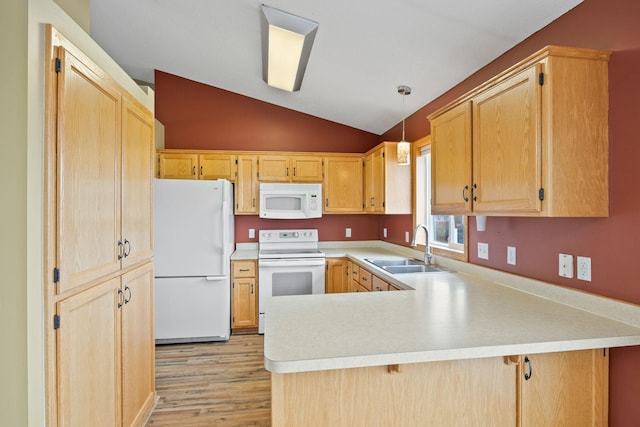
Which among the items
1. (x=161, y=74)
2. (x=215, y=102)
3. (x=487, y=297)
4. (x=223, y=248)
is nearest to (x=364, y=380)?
(x=487, y=297)

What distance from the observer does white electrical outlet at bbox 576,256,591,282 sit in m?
1.46

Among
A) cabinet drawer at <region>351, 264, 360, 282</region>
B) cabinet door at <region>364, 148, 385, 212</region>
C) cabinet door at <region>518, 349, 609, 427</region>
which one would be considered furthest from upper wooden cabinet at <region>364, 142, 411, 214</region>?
cabinet door at <region>518, 349, 609, 427</region>

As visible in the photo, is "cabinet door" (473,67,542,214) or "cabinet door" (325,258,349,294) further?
"cabinet door" (325,258,349,294)

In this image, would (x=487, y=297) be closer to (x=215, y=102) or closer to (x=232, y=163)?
(x=232, y=163)

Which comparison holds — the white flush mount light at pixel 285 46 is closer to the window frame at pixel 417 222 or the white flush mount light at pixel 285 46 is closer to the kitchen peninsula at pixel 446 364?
the window frame at pixel 417 222

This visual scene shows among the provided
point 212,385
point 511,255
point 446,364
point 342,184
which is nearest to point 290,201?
point 342,184

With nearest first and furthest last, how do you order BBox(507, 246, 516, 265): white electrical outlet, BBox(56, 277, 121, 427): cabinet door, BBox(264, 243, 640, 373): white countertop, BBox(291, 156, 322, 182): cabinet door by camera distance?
BBox(264, 243, 640, 373): white countertop, BBox(56, 277, 121, 427): cabinet door, BBox(507, 246, 516, 265): white electrical outlet, BBox(291, 156, 322, 182): cabinet door

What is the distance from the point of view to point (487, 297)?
5.74ft

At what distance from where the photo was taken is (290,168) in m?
3.91

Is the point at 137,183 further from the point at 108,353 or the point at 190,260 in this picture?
the point at 190,260

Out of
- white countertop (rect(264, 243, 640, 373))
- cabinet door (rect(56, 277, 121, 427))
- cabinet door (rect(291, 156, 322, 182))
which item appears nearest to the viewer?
white countertop (rect(264, 243, 640, 373))

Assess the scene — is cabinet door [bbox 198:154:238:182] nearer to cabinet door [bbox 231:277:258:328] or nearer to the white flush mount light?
the white flush mount light

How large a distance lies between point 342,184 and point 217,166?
151 cm

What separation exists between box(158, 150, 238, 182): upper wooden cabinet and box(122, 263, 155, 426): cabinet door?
181cm
